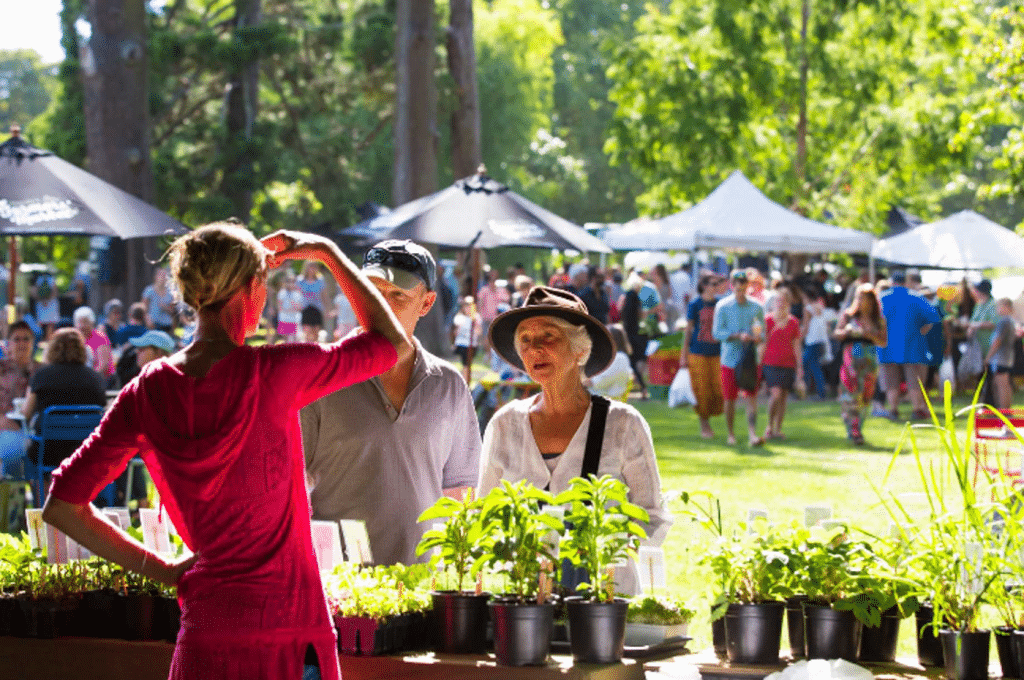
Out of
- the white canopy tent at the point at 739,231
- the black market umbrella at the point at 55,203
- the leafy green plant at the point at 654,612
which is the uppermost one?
the white canopy tent at the point at 739,231

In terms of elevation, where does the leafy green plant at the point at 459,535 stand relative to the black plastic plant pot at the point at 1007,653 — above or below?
above

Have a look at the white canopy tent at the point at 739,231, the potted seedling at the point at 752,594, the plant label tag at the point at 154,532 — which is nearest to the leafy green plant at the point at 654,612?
the potted seedling at the point at 752,594

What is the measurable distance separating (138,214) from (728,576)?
31.1 feet

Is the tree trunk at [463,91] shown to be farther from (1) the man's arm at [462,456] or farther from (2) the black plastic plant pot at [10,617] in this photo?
(2) the black plastic plant pot at [10,617]

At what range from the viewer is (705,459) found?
15.3 meters

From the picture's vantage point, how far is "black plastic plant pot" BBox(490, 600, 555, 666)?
350 centimetres

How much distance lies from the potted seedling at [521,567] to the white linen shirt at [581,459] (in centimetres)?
88

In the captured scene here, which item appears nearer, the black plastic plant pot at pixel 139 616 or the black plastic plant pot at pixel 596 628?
the black plastic plant pot at pixel 596 628

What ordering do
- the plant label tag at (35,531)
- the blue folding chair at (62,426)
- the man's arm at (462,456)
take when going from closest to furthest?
the plant label tag at (35,531)
the man's arm at (462,456)
the blue folding chair at (62,426)

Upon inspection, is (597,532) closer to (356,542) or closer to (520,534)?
(520,534)

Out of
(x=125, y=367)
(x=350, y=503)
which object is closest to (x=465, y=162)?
(x=125, y=367)

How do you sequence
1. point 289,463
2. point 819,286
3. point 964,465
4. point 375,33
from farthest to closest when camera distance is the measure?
1. point 375,33
2. point 819,286
3. point 964,465
4. point 289,463

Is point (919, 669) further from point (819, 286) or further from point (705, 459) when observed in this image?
point (819, 286)

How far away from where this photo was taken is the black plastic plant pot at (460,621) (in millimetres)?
3682
